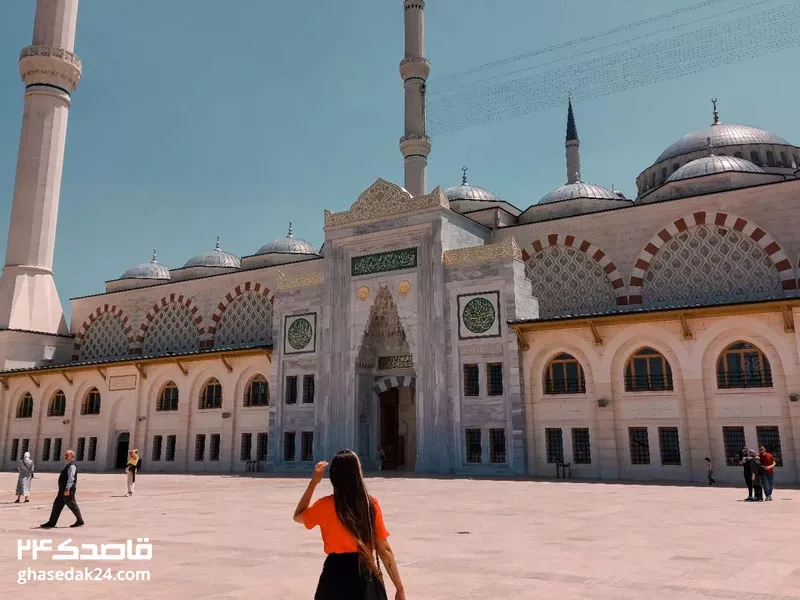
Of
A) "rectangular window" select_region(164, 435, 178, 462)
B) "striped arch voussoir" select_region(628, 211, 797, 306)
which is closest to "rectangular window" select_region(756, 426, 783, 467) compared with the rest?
"striped arch voussoir" select_region(628, 211, 797, 306)

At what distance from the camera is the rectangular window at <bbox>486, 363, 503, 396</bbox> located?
21547mm

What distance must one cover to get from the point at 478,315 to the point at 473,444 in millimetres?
4270

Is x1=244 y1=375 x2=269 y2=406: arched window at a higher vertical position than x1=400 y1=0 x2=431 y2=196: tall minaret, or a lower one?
lower

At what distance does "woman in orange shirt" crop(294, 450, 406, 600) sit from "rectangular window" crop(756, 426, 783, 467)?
17.5 m

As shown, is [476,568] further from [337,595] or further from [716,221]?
[716,221]

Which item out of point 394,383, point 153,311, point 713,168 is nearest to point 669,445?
point 394,383

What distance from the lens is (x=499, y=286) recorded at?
22.0 m

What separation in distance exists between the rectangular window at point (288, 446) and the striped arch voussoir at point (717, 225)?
44.2 feet

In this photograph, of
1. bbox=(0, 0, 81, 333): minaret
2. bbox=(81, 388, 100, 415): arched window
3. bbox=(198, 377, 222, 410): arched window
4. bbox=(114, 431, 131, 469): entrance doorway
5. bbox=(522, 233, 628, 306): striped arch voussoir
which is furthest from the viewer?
bbox=(0, 0, 81, 333): minaret

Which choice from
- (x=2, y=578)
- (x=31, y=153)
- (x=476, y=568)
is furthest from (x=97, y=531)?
(x=31, y=153)

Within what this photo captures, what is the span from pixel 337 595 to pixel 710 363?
1790cm

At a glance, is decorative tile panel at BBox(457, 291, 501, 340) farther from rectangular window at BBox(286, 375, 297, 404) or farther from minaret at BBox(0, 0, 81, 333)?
minaret at BBox(0, 0, 81, 333)

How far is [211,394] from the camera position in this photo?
28.0m

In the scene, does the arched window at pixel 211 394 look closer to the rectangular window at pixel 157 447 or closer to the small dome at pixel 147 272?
the rectangular window at pixel 157 447
